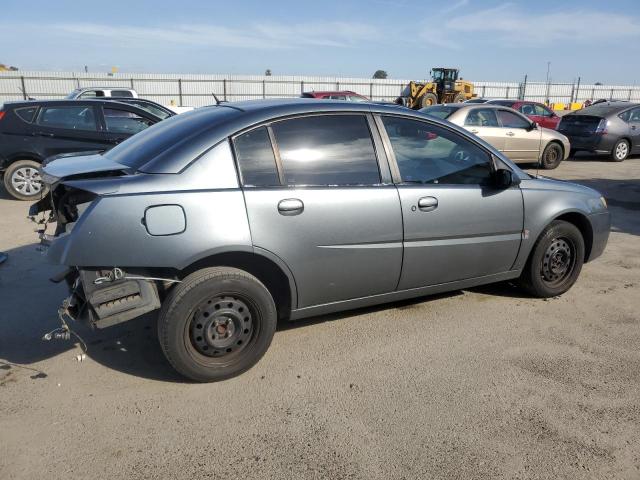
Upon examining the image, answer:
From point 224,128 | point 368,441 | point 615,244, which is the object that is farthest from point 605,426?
point 615,244

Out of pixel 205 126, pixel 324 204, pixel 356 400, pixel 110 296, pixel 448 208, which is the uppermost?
pixel 205 126

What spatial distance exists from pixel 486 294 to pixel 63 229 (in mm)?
3537

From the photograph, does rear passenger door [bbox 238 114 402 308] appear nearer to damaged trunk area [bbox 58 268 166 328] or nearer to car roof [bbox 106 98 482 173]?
car roof [bbox 106 98 482 173]

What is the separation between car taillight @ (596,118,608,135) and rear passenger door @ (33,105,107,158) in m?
12.2

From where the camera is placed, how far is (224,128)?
3.33m

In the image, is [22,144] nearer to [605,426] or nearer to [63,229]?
[63,229]

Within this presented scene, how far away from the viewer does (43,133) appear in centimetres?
859

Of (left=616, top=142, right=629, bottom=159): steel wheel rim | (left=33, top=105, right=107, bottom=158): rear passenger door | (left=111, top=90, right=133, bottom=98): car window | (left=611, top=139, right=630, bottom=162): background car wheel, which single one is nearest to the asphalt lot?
(left=33, top=105, right=107, bottom=158): rear passenger door

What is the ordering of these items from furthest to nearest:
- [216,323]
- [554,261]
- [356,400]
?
1. [554,261]
2. [216,323]
3. [356,400]

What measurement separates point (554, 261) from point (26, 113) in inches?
326

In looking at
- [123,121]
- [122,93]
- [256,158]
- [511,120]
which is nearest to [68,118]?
[123,121]

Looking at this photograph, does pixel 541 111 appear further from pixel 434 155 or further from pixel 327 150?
pixel 327 150

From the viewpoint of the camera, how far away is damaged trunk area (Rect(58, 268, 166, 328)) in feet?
9.84

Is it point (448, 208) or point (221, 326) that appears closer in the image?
point (221, 326)
